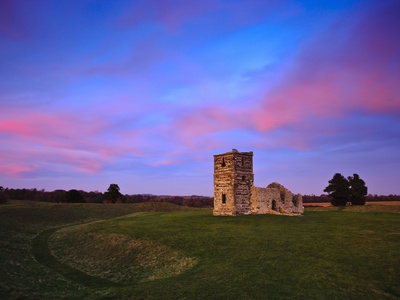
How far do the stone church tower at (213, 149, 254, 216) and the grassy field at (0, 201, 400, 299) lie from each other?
16.3 ft

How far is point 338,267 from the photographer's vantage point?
54.7ft

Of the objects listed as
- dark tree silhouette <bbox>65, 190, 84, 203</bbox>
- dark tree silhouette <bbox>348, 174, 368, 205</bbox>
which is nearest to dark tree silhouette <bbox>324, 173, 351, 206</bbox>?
dark tree silhouette <bbox>348, 174, 368, 205</bbox>

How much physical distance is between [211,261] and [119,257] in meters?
9.37

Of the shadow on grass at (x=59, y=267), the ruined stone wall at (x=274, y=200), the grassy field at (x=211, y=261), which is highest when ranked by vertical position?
the ruined stone wall at (x=274, y=200)

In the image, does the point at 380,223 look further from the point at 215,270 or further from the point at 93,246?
the point at 93,246

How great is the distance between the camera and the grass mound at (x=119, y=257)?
20734 millimetres

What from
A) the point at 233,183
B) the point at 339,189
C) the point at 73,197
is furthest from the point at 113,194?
the point at 339,189

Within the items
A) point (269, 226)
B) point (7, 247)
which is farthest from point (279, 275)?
point (7, 247)

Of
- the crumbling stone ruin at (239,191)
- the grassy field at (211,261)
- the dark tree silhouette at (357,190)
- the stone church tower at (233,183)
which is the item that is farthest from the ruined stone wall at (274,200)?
the dark tree silhouette at (357,190)

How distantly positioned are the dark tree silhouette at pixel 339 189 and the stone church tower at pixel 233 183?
27255 mm

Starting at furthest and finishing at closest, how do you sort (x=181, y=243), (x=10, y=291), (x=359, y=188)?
(x=359, y=188)
(x=181, y=243)
(x=10, y=291)

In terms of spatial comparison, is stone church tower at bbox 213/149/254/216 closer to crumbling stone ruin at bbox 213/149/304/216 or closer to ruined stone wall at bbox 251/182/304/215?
crumbling stone ruin at bbox 213/149/304/216

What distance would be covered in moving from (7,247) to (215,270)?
77.0 feet

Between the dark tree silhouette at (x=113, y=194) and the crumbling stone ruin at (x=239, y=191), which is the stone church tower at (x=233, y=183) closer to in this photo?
the crumbling stone ruin at (x=239, y=191)
